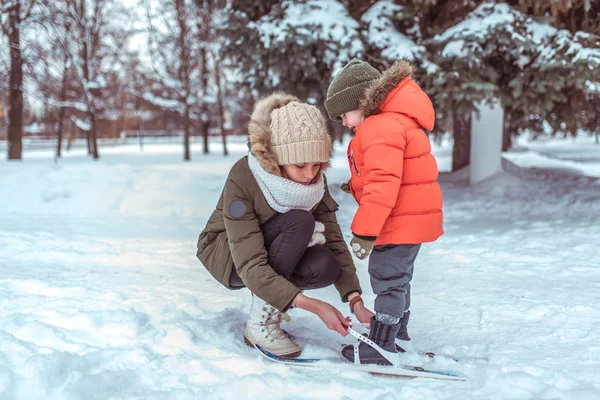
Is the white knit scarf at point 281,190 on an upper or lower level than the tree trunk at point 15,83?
lower

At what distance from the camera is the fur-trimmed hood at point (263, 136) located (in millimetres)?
2195

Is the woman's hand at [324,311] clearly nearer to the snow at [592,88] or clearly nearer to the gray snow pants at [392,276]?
the gray snow pants at [392,276]

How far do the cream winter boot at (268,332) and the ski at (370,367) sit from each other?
45mm

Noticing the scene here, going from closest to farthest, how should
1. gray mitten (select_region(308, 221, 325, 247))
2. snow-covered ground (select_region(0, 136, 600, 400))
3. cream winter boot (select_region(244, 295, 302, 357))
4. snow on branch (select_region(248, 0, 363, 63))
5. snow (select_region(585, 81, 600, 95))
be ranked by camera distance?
snow-covered ground (select_region(0, 136, 600, 400)) → cream winter boot (select_region(244, 295, 302, 357)) → gray mitten (select_region(308, 221, 325, 247)) → snow on branch (select_region(248, 0, 363, 63)) → snow (select_region(585, 81, 600, 95))

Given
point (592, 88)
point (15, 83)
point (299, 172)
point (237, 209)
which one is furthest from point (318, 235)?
point (15, 83)

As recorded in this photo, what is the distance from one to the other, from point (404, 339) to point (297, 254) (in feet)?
2.42

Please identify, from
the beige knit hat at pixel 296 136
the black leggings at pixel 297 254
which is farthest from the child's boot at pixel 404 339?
the beige knit hat at pixel 296 136

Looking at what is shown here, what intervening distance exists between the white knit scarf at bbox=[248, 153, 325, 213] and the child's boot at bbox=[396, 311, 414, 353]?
773 millimetres

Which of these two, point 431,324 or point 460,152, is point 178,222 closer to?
point 431,324

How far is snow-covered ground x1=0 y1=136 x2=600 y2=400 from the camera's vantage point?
1.96 meters

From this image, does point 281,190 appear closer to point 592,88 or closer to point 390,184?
point 390,184

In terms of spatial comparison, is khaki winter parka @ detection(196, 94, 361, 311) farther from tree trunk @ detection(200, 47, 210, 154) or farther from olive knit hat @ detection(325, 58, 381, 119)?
tree trunk @ detection(200, 47, 210, 154)

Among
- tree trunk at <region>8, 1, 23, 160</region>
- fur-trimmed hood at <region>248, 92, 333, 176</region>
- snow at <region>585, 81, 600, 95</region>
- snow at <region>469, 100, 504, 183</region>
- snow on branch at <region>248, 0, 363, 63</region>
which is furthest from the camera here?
tree trunk at <region>8, 1, 23, 160</region>

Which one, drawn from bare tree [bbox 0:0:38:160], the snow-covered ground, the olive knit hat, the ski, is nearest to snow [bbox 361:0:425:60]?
the snow-covered ground
